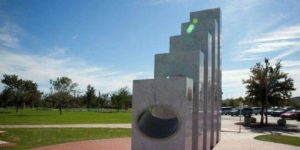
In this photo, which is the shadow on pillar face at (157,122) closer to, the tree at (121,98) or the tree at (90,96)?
the tree at (121,98)

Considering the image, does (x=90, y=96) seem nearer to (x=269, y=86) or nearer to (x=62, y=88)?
(x=62, y=88)

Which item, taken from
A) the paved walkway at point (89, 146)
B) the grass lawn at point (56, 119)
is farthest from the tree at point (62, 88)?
the paved walkway at point (89, 146)

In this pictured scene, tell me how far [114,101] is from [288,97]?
63.4m

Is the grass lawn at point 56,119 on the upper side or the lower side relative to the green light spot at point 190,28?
lower

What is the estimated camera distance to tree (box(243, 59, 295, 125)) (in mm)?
34875

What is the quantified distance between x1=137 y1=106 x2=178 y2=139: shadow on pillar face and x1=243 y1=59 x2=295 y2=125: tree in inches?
953

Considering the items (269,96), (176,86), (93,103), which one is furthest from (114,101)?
(176,86)

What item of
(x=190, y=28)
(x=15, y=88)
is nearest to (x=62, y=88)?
(x=15, y=88)

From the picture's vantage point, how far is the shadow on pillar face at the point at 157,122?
12273 mm

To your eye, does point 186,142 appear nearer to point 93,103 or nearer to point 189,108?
point 189,108

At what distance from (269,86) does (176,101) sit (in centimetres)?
2639

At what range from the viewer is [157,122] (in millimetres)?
12938

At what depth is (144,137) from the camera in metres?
12.1

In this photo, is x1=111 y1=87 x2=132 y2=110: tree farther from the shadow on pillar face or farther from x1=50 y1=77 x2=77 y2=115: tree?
the shadow on pillar face
